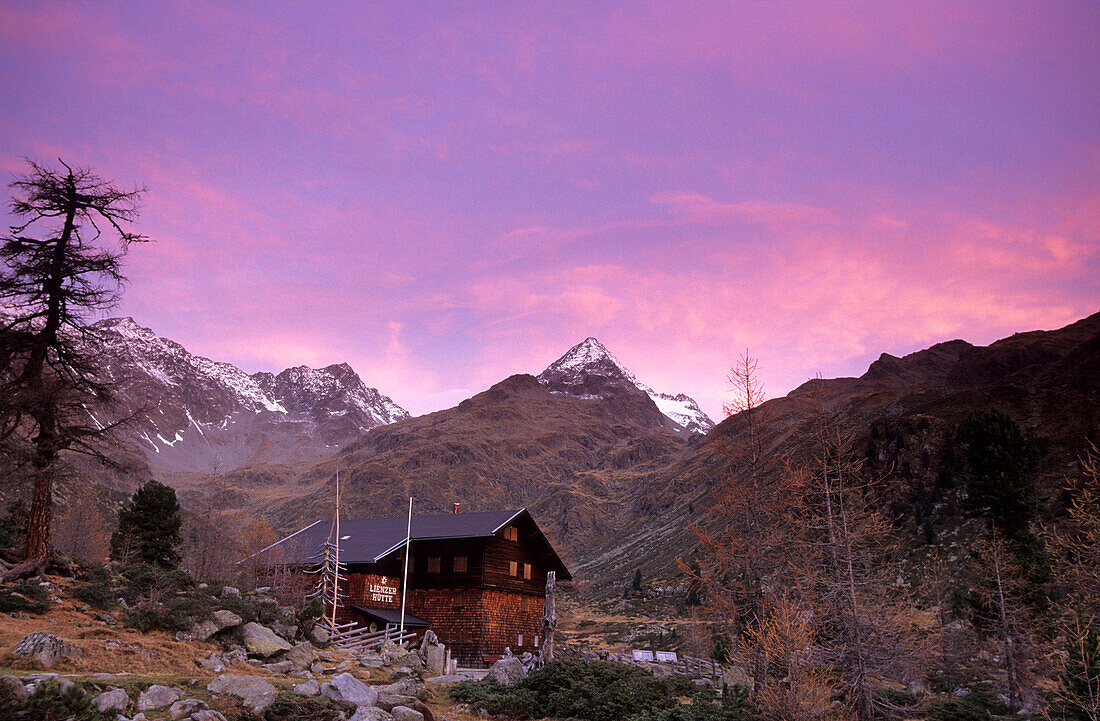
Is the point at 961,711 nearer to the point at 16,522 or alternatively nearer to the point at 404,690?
the point at 404,690

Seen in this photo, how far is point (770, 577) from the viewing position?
97.2 feet

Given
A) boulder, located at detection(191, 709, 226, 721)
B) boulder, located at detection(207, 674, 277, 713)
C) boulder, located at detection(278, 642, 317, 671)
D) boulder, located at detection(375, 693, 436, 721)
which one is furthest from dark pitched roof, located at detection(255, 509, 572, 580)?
boulder, located at detection(191, 709, 226, 721)

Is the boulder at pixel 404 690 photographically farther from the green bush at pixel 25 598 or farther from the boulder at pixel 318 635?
the green bush at pixel 25 598

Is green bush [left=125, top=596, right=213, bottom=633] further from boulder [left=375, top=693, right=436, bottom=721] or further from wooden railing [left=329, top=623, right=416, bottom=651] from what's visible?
wooden railing [left=329, top=623, right=416, bottom=651]

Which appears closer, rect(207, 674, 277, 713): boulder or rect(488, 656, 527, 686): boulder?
rect(207, 674, 277, 713): boulder

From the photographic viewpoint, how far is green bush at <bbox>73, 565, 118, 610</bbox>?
883 inches

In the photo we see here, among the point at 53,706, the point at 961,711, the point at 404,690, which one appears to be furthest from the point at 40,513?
the point at 961,711

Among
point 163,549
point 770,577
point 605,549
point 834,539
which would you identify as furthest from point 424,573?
point 605,549

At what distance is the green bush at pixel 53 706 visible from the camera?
12.0m

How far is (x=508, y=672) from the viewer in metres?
29.3

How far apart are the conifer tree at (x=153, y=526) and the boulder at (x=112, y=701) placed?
804 inches

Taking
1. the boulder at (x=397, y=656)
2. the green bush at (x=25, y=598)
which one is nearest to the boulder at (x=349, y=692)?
the green bush at (x=25, y=598)

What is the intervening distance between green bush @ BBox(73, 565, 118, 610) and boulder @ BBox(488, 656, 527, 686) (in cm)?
1531

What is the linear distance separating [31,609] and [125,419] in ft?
22.4
